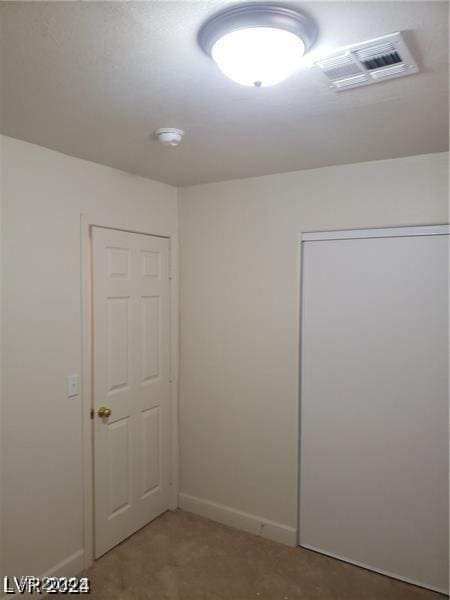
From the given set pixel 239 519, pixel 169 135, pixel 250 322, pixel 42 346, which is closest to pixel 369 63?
pixel 169 135

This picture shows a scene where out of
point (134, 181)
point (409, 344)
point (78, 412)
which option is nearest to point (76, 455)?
point (78, 412)

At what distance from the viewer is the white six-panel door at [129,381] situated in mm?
2756

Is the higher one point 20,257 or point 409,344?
point 20,257

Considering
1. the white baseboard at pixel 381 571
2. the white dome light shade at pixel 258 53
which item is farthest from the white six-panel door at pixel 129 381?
the white dome light shade at pixel 258 53

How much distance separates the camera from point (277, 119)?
193cm

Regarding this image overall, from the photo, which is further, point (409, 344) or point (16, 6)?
point (409, 344)

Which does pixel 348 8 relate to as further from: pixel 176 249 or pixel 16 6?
pixel 176 249

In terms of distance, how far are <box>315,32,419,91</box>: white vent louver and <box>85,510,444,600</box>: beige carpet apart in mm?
2552

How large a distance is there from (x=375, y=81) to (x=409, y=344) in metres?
1.50

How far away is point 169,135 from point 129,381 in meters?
1.63

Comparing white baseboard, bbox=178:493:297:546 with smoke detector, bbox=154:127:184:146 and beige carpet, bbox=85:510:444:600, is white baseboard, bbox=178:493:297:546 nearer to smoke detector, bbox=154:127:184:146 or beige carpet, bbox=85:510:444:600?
beige carpet, bbox=85:510:444:600

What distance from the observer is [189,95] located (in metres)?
1.69

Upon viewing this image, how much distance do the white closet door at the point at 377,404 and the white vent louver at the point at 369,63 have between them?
46.9 inches

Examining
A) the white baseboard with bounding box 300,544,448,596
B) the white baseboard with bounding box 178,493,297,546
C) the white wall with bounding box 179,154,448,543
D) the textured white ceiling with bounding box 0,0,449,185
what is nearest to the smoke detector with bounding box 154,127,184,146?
the textured white ceiling with bounding box 0,0,449,185
